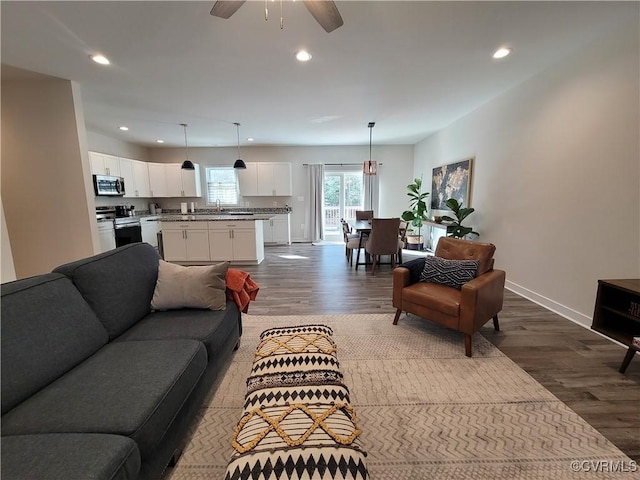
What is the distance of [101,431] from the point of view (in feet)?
3.23

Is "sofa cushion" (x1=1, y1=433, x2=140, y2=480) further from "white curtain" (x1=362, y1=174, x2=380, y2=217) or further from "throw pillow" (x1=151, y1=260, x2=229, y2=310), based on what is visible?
"white curtain" (x1=362, y1=174, x2=380, y2=217)

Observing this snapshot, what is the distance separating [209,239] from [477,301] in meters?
4.50

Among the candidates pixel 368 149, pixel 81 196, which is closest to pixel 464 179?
pixel 368 149

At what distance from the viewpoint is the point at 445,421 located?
1.61 meters

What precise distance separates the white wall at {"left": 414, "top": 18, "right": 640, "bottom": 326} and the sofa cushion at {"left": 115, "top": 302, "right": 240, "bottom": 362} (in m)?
3.41

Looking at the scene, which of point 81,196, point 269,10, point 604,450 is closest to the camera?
point 604,450

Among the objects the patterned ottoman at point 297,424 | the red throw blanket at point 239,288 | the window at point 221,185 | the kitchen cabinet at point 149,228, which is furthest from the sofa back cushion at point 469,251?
the kitchen cabinet at point 149,228

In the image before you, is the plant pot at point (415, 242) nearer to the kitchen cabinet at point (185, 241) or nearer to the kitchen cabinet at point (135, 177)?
the kitchen cabinet at point (185, 241)

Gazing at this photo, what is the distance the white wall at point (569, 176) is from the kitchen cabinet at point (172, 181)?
6780mm

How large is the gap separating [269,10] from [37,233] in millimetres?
4037

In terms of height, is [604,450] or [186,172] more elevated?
[186,172]

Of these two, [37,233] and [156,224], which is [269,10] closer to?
[37,233]

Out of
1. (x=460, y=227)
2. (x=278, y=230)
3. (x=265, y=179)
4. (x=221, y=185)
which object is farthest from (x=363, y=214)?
(x=221, y=185)

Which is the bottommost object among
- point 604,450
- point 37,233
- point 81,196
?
point 604,450
